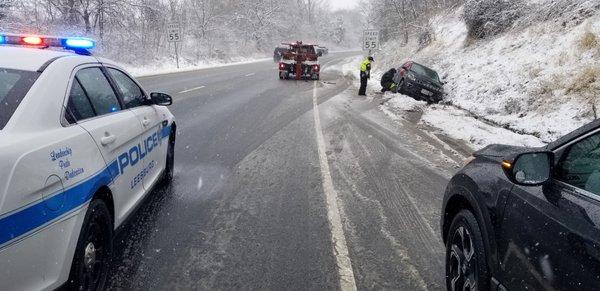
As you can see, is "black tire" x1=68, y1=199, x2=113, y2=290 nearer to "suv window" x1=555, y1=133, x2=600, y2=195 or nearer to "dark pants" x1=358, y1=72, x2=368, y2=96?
"suv window" x1=555, y1=133, x2=600, y2=195

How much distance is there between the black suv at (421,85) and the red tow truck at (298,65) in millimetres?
8583

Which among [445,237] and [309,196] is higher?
[445,237]

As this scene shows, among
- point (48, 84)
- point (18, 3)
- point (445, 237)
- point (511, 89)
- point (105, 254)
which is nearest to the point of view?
point (48, 84)

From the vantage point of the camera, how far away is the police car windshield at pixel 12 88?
2.80 meters

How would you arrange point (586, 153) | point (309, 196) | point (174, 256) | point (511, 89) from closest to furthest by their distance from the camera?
point (586, 153) → point (174, 256) → point (309, 196) → point (511, 89)

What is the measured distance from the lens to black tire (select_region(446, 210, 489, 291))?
296cm

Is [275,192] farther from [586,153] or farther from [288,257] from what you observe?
[586,153]

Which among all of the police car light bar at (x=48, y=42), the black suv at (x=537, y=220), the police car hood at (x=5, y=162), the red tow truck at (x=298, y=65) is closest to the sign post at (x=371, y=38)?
the red tow truck at (x=298, y=65)

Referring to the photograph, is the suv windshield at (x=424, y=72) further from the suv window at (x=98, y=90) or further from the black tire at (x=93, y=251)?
the black tire at (x=93, y=251)

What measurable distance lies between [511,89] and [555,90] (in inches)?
78.5

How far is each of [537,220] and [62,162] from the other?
100.0 inches

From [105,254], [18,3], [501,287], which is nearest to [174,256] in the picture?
[105,254]

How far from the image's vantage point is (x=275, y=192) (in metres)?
6.28

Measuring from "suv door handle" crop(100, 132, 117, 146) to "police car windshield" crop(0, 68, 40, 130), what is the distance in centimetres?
61
